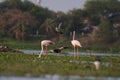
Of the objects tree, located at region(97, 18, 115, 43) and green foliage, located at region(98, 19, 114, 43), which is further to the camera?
green foliage, located at region(98, 19, 114, 43)

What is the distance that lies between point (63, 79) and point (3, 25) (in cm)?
4140

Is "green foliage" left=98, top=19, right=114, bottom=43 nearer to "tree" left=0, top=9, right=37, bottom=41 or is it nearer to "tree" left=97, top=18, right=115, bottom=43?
"tree" left=97, top=18, right=115, bottom=43

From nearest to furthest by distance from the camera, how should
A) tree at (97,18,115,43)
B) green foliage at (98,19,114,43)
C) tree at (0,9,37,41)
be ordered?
tree at (97,18,115,43)
green foliage at (98,19,114,43)
tree at (0,9,37,41)

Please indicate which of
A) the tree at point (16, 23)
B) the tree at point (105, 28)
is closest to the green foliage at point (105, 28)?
the tree at point (105, 28)

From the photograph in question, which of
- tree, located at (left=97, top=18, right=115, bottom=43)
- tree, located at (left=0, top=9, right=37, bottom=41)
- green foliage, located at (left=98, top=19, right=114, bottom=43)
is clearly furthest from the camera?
tree, located at (left=0, top=9, right=37, bottom=41)

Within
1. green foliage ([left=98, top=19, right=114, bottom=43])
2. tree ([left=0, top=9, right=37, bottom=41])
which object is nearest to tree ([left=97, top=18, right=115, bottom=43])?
green foliage ([left=98, top=19, right=114, bottom=43])

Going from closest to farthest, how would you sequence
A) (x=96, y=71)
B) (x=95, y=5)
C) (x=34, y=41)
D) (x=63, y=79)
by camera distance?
(x=63, y=79) < (x=96, y=71) < (x=34, y=41) < (x=95, y=5)

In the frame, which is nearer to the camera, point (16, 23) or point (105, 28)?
point (105, 28)

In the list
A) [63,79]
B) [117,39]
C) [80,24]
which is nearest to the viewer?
[63,79]

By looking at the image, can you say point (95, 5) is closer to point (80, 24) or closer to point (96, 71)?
point (80, 24)

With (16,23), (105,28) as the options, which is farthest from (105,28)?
(16,23)

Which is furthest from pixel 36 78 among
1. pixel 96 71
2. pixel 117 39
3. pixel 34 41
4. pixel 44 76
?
pixel 34 41

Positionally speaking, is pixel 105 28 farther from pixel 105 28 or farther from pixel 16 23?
pixel 16 23

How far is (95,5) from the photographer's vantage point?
214 feet
